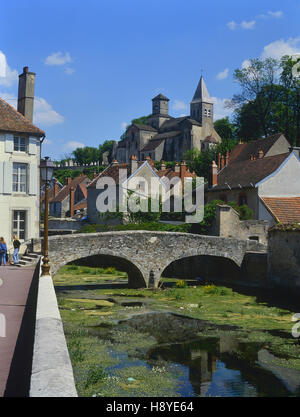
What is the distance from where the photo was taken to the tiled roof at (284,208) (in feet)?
92.5

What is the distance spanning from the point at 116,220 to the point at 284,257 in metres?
18.5

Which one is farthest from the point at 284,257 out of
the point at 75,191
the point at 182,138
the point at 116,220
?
the point at 182,138

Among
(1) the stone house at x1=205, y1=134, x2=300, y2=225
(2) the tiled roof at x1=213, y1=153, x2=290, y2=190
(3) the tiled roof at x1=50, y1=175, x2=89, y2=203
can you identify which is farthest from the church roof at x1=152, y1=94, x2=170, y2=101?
(1) the stone house at x1=205, y1=134, x2=300, y2=225

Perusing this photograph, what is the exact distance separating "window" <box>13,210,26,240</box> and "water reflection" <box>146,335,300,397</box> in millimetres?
12702

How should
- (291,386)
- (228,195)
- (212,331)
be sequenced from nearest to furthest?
(291,386) < (212,331) < (228,195)

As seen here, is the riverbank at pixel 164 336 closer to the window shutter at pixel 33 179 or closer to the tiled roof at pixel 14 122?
the window shutter at pixel 33 179

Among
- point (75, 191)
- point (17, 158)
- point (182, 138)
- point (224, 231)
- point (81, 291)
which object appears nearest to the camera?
point (81, 291)

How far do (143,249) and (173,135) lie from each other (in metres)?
69.8

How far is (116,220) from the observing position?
3859 cm

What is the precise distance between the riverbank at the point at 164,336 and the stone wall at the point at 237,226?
6138 millimetres

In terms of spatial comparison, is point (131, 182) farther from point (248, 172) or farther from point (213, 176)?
point (248, 172)

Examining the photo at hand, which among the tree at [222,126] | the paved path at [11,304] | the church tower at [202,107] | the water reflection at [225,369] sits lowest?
the water reflection at [225,369]

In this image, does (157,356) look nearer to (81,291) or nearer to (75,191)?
(81,291)

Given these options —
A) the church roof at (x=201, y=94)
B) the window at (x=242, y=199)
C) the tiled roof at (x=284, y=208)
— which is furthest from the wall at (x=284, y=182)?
A: the church roof at (x=201, y=94)
